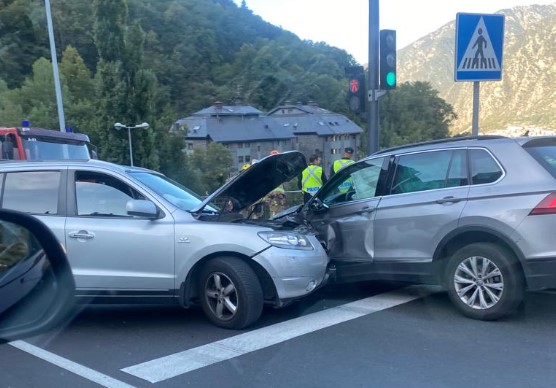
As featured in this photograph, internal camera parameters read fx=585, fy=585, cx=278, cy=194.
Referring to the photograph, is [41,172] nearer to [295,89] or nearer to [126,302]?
[126,302]

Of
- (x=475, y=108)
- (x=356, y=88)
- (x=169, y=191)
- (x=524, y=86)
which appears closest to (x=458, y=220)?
(x=475, y=108)

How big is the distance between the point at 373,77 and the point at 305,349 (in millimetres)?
6437

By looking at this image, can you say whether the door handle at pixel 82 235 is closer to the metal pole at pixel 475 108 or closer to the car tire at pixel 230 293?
the car tire at pixel 230 293

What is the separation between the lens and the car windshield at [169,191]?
6.12 metres

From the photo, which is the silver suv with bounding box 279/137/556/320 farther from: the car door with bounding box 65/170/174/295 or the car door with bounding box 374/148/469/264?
the car door with bounding box 65/170/174/295

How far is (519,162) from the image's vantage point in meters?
5.64

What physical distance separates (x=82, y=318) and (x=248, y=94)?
86.1 metres

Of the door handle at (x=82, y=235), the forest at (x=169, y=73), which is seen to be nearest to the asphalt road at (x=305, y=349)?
the door handle at (x=82, y=235)

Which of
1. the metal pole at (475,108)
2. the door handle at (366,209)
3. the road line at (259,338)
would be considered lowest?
the road line at (259,338)

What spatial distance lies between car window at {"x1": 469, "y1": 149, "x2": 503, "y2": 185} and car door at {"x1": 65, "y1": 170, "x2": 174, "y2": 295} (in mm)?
3070

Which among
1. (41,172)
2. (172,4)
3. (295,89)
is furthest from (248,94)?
(41,172)

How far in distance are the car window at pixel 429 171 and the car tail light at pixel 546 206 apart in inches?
31.4

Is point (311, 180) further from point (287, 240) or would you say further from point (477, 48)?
point (287, 240)

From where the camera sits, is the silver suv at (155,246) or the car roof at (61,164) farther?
the car roof at (61,164)
